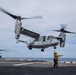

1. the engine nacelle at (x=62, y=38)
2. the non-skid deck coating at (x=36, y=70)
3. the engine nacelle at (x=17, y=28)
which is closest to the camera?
the non-skid deck coating at (x=36, y=70)

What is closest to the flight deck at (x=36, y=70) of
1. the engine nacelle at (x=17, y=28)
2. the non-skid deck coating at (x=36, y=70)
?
the non-skid deck coating at (x=36, y=70)

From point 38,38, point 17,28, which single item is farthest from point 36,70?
point 38,38

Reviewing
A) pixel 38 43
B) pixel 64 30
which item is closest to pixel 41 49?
pixel 38 43

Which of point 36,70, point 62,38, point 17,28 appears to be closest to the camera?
point 36,70

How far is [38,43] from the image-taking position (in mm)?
66250

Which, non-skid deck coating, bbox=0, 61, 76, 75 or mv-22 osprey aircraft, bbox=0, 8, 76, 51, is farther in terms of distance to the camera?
mv-22 osprey aircraft, bbox=0, 8, 76, 51

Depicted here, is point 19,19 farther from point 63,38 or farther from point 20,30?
point 63,38

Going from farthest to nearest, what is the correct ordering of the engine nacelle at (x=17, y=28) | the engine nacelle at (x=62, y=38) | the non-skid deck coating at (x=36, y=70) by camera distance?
the engine nacelle at (x=62, y=38), the engine nacelle at (x=17, y=28), the non-skid deck coating at (x=36, y=70)

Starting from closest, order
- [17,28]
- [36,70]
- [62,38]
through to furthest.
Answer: [36,70] → [17,28] → [62,38]

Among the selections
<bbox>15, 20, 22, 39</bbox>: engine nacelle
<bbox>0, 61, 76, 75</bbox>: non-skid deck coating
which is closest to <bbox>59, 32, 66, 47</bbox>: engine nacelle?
<bbox>15, 20, 22, 39</bbox>: engine nacelle

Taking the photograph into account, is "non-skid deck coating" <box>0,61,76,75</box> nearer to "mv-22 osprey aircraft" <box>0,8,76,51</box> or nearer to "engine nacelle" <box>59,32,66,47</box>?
"mv-22 osprey aircraft" <box>0,8,76,51</box>

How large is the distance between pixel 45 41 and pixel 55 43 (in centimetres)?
296

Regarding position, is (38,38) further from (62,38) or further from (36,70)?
(36,70)

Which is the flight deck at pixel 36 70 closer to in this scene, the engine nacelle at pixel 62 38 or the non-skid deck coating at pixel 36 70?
the non-skid deck coating at pixel 36 70
